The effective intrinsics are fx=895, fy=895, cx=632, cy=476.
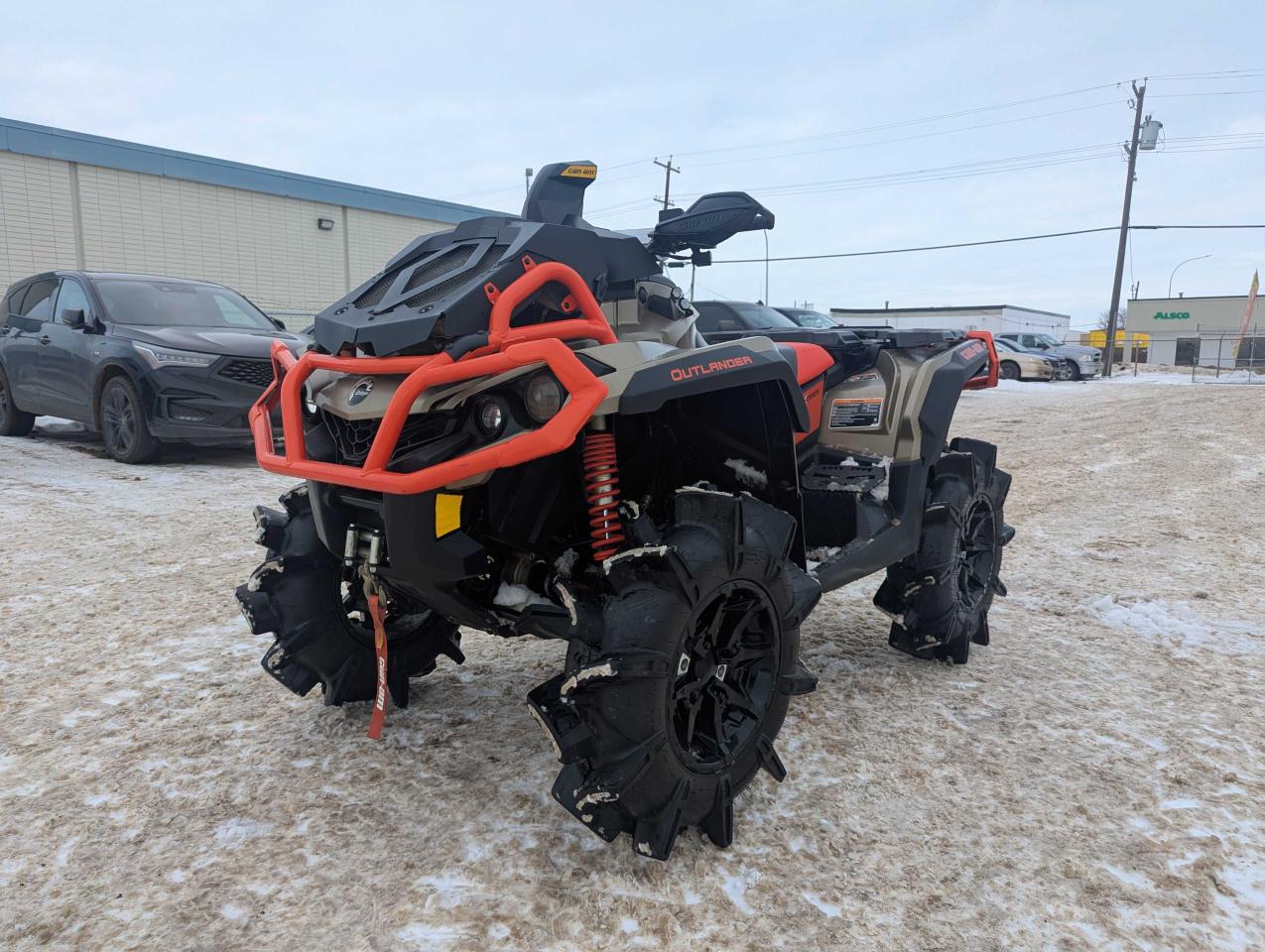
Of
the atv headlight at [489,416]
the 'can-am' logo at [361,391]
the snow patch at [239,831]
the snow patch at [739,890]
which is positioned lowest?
the snow patch at [239,831]

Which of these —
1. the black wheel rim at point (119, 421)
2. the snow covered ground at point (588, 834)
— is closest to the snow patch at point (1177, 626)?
the snow covered ground at point (588, 834)

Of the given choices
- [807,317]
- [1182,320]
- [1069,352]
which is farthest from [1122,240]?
[1182,320]

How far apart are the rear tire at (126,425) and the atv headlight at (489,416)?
263 inches

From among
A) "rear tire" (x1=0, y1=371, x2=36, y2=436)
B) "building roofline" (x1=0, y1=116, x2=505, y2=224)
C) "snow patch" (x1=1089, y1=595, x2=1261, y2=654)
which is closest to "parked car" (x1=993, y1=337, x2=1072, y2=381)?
"building roofline" (x1=0, y1=116, x2=505, y2=224)

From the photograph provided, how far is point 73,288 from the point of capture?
8562 millimetres

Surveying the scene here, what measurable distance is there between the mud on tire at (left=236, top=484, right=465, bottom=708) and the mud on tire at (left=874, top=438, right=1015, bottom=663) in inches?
74.3

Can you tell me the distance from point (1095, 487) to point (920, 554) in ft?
16.3

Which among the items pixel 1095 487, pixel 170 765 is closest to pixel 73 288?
pixel 170 765

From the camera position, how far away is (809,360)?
333 cm

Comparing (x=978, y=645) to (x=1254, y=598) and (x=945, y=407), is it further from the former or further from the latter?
(x=1254, y=598)

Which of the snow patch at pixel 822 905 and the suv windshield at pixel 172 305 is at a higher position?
the suv windshield at pixel 172 305

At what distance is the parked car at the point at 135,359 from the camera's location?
747cm

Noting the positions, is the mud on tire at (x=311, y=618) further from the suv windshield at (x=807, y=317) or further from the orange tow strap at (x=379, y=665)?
the suv windshield at (x=807, y=317)

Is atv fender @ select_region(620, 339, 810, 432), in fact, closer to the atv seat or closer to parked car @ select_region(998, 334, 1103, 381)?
the atv seat
